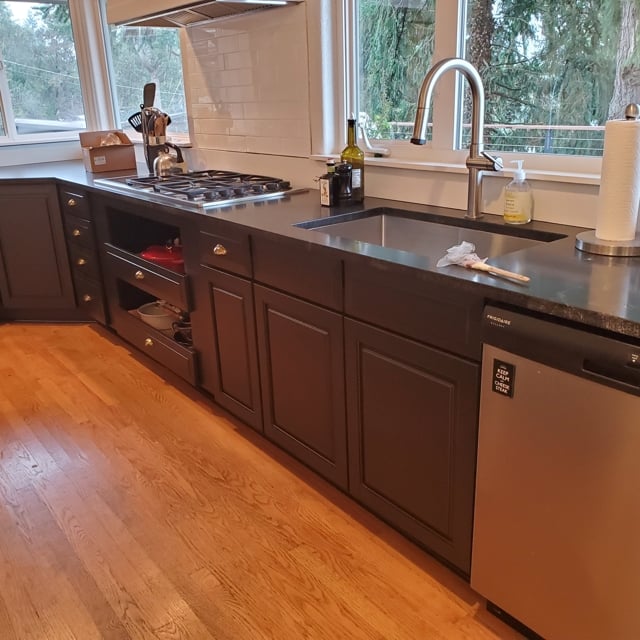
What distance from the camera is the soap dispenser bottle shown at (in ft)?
6.27

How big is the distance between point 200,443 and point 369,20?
174 cm

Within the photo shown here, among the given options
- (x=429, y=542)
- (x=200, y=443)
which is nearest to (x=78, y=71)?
(x=200, y=443)

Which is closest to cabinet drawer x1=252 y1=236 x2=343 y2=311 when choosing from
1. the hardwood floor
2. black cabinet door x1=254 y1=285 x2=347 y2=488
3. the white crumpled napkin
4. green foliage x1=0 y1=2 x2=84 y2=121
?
black cabinet door x1=254 y1=285 x2=347 y2=488

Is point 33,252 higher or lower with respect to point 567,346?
lower

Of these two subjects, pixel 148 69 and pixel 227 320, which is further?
pixel 148 69

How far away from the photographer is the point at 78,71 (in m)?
4.39

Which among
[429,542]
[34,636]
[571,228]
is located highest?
[571,228]

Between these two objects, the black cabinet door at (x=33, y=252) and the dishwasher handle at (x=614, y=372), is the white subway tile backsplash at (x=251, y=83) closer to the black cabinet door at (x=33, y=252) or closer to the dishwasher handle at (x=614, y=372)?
the black cabinet door at (x=33, y=252)

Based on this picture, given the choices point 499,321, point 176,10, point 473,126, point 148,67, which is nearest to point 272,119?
point 176,10

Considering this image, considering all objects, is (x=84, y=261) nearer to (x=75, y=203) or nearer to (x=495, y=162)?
(x=75, y=203)

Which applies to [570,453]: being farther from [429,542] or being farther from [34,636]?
[34,636]

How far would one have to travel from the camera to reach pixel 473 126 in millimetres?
1978

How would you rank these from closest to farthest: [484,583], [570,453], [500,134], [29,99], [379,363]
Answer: [570,453] → [484,583] → [379,363] → [500,134] → [29,99]

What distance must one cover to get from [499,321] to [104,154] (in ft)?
9.83
